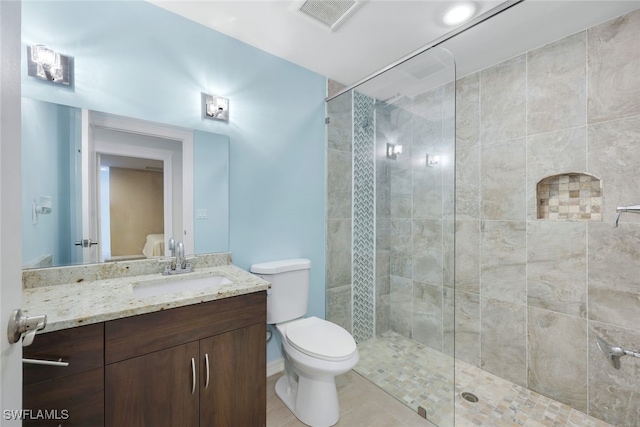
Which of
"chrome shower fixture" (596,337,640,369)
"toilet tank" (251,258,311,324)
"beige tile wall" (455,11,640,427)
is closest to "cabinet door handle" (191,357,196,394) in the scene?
"toilet tank" (251,258,311,324)

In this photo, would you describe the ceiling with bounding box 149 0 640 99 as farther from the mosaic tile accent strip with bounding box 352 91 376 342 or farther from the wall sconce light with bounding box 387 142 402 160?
the wall sconce light with bounding box 387 142 402 160

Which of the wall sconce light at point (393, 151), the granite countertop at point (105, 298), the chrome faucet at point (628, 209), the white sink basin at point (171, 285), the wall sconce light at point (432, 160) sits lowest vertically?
the white sink basin at point (171, 285)

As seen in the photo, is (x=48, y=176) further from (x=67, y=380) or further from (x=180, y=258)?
(x=67, y=380)

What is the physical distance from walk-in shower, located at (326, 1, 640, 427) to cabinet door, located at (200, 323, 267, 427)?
1.00 m

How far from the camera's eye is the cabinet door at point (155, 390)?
3.30ft

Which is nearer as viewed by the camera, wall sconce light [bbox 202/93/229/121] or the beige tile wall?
the beige tile wall

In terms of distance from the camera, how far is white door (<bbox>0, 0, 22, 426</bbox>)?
0.55 metres

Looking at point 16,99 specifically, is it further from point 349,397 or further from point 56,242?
point 349,397

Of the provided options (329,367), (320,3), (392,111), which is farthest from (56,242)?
(392,111)

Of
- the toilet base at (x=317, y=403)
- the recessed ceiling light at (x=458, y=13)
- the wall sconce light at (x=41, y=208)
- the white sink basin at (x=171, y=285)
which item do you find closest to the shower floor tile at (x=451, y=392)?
the toilet base at (x=317, y=403)

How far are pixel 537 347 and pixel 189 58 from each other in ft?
9.77

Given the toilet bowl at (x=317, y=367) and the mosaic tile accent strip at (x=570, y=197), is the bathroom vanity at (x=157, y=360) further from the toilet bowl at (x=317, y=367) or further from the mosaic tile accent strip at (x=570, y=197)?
the mosaic tile accent strip at (x=570, y=197)

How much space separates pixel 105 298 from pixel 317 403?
123 cm

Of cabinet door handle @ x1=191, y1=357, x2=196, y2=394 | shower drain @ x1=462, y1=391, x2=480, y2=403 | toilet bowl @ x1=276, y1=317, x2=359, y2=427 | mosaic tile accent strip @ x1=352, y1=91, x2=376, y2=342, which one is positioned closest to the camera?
cabinet door handle @ x1=191, y1=357, x2=196, y2=394
